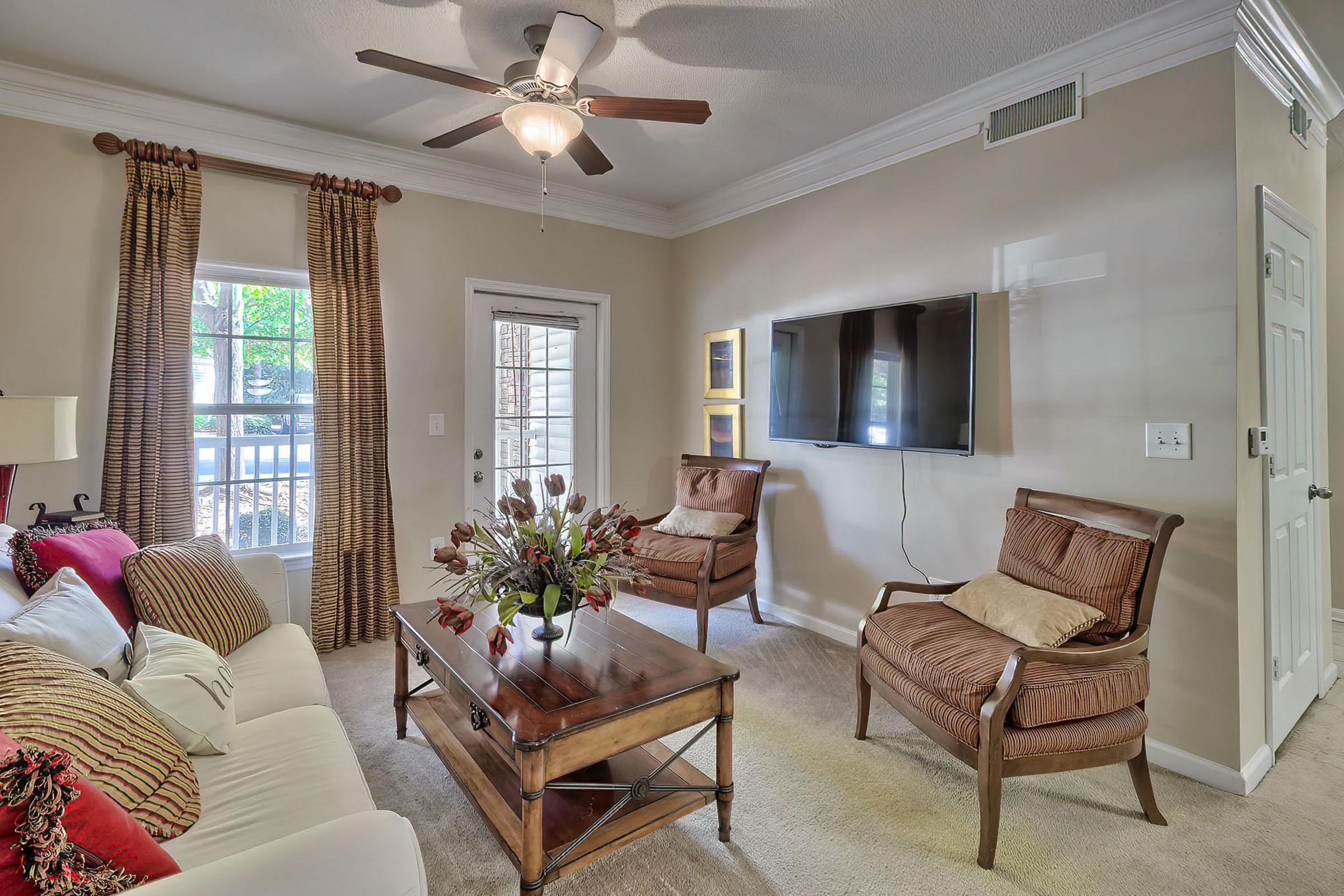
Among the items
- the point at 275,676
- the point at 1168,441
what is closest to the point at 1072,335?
the point at 1168,441

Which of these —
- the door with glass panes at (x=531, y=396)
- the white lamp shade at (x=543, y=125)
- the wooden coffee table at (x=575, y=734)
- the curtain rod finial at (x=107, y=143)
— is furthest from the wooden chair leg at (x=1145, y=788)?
the curtain rod finial at (x=107, y=143)

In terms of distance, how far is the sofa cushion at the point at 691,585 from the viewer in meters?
3.40

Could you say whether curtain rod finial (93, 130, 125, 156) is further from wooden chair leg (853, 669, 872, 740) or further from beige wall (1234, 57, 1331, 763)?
beige wall (1234, 57, 1331, 763)

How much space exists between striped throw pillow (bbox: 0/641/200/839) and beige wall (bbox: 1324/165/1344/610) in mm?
5092

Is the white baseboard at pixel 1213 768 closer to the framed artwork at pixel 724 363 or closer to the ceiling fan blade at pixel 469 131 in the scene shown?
the framed artwork at pixel 724 363

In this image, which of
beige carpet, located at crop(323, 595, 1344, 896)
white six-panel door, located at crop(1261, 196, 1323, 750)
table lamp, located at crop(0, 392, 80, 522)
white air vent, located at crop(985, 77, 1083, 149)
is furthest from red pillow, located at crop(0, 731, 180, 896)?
white air vent, located at crop(985, 77, 1083, 149)

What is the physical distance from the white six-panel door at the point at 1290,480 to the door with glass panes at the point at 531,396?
3297 millimetres

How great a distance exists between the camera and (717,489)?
3.92 meters

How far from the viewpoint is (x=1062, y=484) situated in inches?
105

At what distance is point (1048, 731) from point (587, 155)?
8.22 feet

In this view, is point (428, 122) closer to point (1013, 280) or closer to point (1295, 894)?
A: point (1013, 280)

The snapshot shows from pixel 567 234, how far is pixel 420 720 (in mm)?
3081

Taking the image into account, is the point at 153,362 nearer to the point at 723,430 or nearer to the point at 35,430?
the point at 35,430

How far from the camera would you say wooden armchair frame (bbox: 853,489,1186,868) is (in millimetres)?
1812
